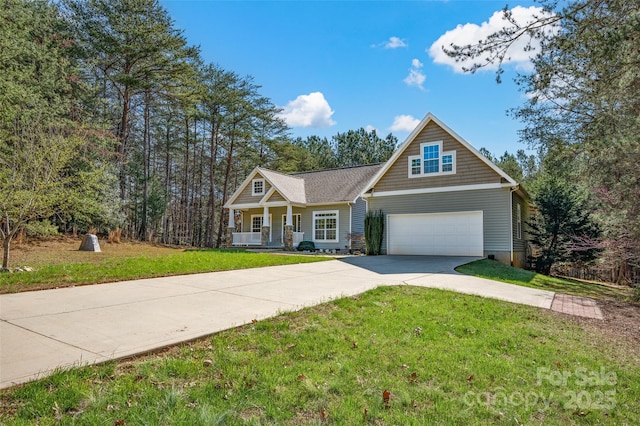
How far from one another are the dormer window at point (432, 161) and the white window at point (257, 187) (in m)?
11.2

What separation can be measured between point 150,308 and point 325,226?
58.5 ft

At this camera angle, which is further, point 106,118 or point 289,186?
point 289,186

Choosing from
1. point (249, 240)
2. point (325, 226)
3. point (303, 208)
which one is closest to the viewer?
point (325, 226)

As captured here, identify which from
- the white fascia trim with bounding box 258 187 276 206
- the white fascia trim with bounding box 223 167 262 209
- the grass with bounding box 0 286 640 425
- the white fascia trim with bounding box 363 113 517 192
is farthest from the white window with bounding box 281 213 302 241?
the grass with bounding box 0 286 640 425

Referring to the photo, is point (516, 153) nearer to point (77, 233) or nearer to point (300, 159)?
point (300, 159)

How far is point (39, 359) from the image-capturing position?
10.7 feet

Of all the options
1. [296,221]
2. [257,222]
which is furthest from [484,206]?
[257,222]

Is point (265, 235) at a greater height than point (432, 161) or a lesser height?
lesser

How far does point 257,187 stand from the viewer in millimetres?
25172

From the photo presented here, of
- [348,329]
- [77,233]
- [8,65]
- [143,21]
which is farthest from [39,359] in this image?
[143,21]

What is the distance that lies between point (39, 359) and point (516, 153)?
183ft

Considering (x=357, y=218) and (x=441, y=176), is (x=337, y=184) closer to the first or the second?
(x=357, y=218)

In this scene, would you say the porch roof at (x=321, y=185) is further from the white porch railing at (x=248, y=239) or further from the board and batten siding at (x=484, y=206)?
the board and batten siding at (x=484, y=206)

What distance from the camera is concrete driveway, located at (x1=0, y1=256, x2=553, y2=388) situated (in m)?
3.49
